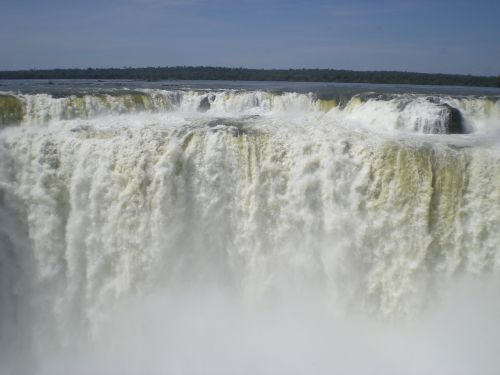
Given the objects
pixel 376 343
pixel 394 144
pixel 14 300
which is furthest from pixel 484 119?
pixel 14 300

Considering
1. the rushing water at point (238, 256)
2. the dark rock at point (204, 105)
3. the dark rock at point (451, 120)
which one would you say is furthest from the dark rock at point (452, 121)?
the dark rock at point (204, 105)

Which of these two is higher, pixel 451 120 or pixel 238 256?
pixel 451 120

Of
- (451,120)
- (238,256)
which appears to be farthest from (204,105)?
(451,120)

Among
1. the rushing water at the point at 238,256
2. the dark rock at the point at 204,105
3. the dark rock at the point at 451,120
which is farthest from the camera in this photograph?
the dark rock at the point at 204,105

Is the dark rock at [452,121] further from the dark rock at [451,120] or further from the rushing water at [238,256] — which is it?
the rushing water at [238,256]

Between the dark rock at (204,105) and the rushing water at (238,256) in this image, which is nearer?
the rushing water at (238,256)

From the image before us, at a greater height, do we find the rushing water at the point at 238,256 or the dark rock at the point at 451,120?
the dark rock at the point at 451,120

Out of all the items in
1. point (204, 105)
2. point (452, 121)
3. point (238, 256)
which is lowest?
point (238, 256)

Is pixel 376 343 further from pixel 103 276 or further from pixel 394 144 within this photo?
pixel 103 276

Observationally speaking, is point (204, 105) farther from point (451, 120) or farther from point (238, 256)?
point (451, 120)
